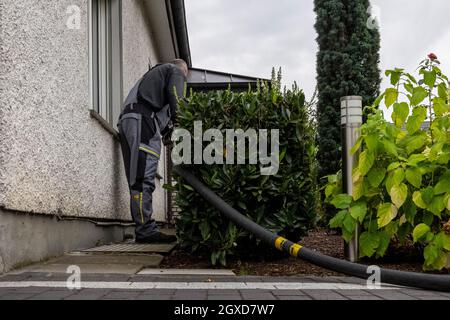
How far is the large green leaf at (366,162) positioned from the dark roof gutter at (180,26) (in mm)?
5727

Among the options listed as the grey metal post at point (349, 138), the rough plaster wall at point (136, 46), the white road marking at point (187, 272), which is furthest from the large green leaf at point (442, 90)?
the rough plaster wall at point (136, 46)

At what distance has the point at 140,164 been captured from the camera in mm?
4840

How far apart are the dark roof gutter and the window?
2362 millimetres

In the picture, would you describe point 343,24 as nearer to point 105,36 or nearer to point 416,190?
point 105,36

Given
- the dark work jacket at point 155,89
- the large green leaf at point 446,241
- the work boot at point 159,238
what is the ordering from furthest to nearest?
the dark work jacket at point 155,89
the work boot at point 159,238
the large green leaf at point 446,241

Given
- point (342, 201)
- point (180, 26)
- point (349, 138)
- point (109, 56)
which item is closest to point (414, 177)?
point (342, 201)

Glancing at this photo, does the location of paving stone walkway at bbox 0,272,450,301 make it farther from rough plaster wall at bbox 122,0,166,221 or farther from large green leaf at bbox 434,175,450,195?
rough plaster wall at bbox 122,0,166,221

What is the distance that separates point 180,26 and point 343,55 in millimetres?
3030

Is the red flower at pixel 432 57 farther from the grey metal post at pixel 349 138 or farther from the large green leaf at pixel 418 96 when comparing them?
the grey metal post at pixel 349 138

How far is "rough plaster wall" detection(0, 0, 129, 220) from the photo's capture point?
112 inches

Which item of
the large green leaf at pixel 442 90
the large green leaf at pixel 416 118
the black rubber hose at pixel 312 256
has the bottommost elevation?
the black rubber hose at pixel 312 256

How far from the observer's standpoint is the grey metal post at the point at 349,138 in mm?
3757

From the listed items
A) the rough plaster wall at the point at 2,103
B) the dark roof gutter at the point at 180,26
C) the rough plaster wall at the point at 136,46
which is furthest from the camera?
the dark roof gutter at the point at 180,26
